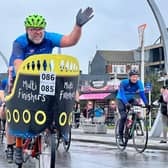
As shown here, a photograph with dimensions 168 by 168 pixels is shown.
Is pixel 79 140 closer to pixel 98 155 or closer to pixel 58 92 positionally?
pixel 98 155

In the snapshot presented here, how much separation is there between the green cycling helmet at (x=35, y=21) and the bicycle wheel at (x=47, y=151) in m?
1.13

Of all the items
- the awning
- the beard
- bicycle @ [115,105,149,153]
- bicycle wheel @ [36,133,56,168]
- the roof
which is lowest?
bicycle wheel @ [36,133,56,168]

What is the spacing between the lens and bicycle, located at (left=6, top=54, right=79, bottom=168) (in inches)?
205

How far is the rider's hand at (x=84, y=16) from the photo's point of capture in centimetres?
519

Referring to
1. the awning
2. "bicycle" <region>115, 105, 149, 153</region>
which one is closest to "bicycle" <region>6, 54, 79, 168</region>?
"bicycle" <region>115, 105, 149, 153</region>

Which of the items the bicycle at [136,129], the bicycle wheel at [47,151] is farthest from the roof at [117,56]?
the bicycle wheel at [47,151]

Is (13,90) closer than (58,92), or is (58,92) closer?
(58,92)

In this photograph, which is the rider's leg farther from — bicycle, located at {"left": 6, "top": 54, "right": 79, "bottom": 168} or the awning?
the awning

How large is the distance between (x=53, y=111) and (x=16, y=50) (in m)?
1.08

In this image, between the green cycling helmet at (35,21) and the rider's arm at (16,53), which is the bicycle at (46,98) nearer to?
the rider's arm at (16,53)

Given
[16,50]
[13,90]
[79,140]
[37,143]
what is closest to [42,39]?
[16,50]

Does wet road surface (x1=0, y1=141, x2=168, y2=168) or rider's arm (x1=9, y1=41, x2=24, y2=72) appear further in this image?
wet road surface (x1=0, y1=141, x2=168, y2=168)

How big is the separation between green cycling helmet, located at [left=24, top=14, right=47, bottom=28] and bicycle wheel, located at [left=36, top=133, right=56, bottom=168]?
3.71 feet

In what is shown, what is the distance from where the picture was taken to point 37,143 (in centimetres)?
589
